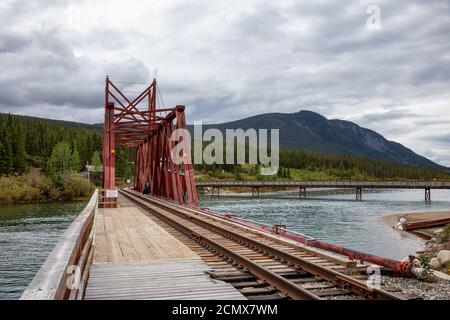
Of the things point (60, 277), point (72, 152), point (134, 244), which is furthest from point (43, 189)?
point (60, 277)

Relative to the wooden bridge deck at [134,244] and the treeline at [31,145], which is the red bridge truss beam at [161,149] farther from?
the treeline at [31,145]

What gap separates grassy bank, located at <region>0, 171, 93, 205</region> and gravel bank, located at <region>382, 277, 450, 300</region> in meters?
63.8

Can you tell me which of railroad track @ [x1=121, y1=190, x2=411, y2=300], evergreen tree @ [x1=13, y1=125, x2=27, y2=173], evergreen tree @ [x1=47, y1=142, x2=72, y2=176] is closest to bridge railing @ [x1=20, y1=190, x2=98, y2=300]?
railroad track @ [x1=121, y1=190, x2=411, y2=300]

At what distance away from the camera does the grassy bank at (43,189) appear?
2549 inches

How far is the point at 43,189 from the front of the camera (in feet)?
226

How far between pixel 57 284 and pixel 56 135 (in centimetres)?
12567

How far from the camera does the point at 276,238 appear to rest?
1180 centimetres

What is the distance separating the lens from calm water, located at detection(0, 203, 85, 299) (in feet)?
56.4

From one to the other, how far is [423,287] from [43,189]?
226 ft

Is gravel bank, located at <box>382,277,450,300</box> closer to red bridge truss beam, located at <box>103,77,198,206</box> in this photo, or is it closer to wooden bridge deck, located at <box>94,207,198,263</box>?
wooden bridge deck, located at <box>94,207,198,263</box>
